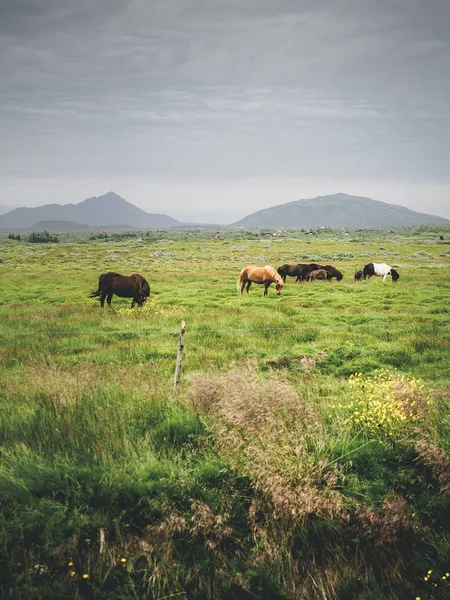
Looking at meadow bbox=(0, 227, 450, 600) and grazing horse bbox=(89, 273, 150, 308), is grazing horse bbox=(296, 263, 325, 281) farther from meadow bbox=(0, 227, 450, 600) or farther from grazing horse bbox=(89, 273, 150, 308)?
meadow bbox=(0, 227, 450, 600)

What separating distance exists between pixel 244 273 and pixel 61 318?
37.9 ft

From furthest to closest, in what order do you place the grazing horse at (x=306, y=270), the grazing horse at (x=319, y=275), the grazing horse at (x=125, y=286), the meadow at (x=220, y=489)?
the grazing horse at (x=306, y=270) < the grazing horse at (x=319, y=275) < the grazing horse at (x=125, y=286) < the meadow at (x=220, y=489)

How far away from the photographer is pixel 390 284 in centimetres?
2719

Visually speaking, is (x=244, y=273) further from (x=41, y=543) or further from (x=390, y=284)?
(x=41, y=543)

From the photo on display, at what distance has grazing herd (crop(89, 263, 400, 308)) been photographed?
20.3 m

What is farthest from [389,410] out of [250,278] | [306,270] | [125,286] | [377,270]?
[377,270]

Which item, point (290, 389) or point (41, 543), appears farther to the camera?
point (290, 389)

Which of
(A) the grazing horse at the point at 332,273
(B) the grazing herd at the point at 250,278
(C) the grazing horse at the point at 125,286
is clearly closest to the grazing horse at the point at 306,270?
(B) the grazing herd at the point at 250,278

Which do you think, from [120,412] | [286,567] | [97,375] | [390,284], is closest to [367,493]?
[286,567]

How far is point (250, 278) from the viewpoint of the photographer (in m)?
24.8

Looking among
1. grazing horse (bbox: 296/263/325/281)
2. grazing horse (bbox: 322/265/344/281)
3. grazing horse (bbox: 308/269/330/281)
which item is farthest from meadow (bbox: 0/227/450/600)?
grazing horse (bbox: 322/265/344/281)

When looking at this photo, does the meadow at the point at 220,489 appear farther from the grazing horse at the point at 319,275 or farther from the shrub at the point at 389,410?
the grazing horse at the point at 319,275

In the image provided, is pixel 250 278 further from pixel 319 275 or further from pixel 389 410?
A: pixel 389 410

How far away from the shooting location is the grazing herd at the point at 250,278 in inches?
798
